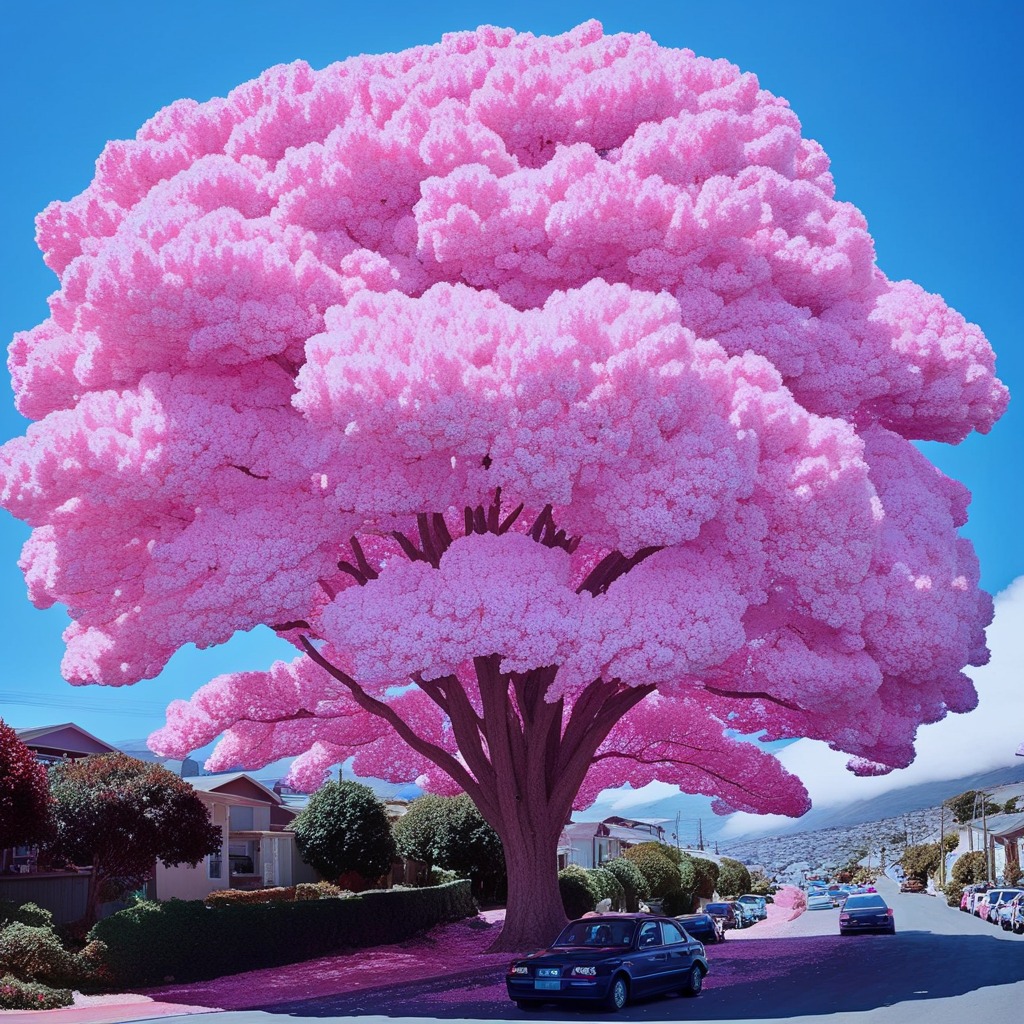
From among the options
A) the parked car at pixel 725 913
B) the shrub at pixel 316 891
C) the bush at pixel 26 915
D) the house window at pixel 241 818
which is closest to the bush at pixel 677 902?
the parked car at pixel 725 913

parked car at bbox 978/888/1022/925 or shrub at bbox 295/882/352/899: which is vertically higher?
shrub at bbox 295/882/352/899

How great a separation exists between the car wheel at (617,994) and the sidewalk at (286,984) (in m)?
5.53

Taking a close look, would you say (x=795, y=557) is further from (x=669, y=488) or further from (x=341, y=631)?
(x=341, y=631)

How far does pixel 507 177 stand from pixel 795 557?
322 inches

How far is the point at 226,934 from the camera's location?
22906 mm

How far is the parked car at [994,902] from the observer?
43.8 m

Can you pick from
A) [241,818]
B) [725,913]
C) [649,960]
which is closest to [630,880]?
[725,913]

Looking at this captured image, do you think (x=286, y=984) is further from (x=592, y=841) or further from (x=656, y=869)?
(x=592, y=841)

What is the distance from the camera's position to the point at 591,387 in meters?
18.9

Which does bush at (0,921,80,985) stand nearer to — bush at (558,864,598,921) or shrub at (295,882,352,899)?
shrub at (295,882,352,899)

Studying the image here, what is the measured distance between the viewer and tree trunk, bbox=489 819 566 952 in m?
23.5

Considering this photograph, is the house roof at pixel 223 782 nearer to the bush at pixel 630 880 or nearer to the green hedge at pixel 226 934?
the bush at pixel 630 880

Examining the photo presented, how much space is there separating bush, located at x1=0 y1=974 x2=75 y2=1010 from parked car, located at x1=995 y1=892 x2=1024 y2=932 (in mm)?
29640

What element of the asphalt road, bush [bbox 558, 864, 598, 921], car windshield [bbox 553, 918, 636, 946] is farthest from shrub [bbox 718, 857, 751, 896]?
car windshield [bbox 553, 918, 636, 946]
